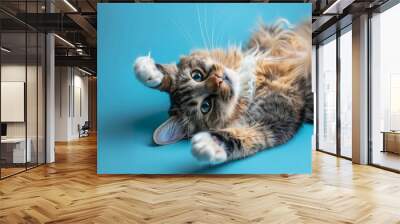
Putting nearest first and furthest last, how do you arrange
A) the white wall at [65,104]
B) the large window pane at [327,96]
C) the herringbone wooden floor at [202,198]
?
1. the herringbone wooden floor at [202,198]
2. the large window pane at [327,96]
3. the white wall at [65,104]

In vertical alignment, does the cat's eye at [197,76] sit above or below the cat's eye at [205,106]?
above

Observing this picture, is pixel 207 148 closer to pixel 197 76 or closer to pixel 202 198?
pixel 197 76

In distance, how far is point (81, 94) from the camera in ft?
57.5

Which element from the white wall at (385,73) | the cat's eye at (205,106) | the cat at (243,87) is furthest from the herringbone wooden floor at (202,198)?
the cat's eye at (205,106)

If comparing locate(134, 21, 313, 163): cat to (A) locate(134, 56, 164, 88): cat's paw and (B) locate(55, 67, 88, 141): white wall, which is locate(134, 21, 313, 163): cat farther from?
(B) locate(55, 67, 88, 141): white wall

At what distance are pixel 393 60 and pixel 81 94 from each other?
14215 millimetres

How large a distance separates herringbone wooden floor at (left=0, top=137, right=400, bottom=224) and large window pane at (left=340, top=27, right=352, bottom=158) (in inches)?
75.6

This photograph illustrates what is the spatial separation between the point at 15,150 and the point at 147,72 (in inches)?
121

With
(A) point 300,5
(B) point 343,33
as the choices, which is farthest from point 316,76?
(A) point 300,5

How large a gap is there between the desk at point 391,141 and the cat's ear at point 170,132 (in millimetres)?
4200

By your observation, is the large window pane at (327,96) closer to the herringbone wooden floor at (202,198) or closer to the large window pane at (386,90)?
the large window pane at (386,90)

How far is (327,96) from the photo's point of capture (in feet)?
33.7

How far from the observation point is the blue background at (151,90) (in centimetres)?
614

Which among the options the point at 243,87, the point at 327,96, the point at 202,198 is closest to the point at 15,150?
the point at 202,198
